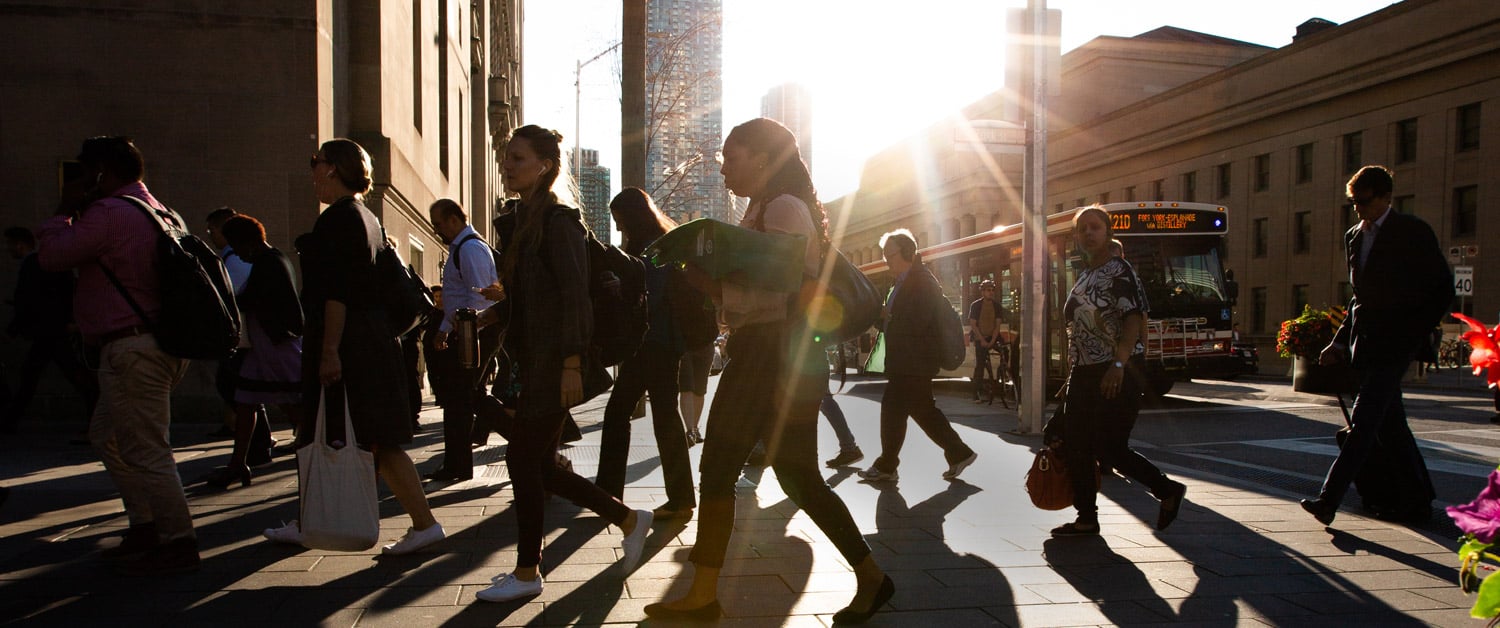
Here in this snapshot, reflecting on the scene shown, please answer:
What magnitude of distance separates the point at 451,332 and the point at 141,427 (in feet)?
7.16

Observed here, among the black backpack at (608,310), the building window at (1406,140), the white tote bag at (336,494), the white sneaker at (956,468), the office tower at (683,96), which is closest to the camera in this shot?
the white tote bag at (336,494)

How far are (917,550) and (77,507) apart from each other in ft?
14.9

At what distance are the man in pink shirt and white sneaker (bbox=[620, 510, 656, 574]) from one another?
5.80 ft

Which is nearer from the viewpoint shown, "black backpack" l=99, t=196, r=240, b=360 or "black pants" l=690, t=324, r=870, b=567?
"black pants" l=690, t=324, r=870, b=567

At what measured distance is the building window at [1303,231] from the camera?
138 feet

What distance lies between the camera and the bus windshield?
49.9 ft

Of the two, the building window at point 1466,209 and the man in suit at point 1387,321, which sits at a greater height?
the building window at point 1466,209

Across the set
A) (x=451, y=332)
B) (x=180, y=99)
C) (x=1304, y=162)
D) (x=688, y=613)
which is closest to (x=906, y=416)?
(x=451, y=332)

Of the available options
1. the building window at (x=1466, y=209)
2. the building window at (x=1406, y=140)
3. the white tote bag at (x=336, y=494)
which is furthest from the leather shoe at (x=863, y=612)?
the building window at (x=1406, y=140)

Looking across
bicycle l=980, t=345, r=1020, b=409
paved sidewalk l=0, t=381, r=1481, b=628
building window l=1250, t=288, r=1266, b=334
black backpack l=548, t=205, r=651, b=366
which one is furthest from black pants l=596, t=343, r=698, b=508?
building window l=1250, t=288, r=1266, b=334

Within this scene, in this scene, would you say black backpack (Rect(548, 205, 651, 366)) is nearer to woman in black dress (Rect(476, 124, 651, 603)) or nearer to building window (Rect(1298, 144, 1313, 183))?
woman in black dress (Rect(476, 124, 651, 603))

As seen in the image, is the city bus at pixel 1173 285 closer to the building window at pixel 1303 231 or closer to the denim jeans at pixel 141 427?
the denim jeans at pixel 141 427

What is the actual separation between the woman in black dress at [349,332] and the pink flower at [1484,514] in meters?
3.70

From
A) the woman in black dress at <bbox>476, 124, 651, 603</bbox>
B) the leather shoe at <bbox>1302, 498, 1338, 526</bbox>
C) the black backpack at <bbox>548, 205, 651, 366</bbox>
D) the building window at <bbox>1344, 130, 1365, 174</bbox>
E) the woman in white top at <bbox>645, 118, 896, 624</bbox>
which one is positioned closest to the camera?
the woman in white top at <bbox>645, 118, 896, 624</bbox>
